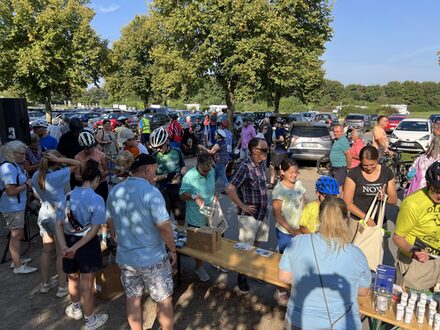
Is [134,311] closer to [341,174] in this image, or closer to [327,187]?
[327,187]

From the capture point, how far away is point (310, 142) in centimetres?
1216

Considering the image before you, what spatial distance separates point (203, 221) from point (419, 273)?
247cm

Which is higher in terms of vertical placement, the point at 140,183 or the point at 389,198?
the point at 140,183

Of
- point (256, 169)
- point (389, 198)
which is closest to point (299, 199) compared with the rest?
point (256, 169)

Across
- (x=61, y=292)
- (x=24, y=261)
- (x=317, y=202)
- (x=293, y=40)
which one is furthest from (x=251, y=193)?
(x=293, y=40)

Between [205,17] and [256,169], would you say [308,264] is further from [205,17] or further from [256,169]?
[205,17]

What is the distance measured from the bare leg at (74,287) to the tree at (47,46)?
57.3 ft

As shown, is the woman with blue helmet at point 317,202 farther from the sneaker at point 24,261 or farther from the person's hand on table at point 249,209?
the sneaker at point 24,261

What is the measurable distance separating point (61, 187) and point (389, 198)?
4012 mm

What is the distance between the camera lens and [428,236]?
2.87 m

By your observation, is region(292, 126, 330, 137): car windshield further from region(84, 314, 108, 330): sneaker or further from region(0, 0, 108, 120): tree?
region(0, 0, 108, 120): tree

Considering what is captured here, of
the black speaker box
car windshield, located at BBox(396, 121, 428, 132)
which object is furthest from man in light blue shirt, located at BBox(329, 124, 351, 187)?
car windshield, located at BBox(396, 121, 428, 132)

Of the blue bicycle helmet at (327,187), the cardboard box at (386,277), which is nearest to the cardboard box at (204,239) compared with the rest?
the blue bicycle helmet at (327,187)

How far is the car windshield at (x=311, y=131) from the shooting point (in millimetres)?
12211
